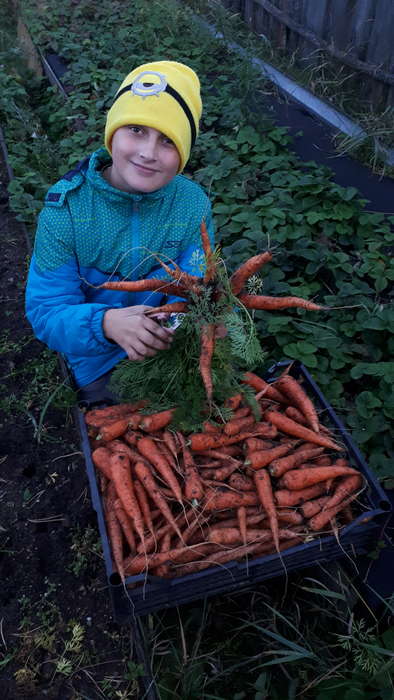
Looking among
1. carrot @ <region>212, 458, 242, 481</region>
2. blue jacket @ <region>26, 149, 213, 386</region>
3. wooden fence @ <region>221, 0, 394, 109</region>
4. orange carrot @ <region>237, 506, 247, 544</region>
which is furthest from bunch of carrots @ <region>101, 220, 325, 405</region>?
wooden fence @ <region>221, 0, 394, 109</region>

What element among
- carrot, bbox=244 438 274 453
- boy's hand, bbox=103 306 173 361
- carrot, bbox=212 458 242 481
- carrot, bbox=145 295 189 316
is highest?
carrot, bbox=145 295 189 316

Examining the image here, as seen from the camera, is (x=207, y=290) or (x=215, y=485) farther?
(x=215, y=485)

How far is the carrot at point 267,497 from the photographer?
6.03ft

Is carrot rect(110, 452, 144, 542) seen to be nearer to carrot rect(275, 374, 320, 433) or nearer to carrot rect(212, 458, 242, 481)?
carrot rect(212, 458, 242, 481)

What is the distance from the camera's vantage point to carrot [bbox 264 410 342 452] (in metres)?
2.08

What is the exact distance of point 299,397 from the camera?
86.1 inches

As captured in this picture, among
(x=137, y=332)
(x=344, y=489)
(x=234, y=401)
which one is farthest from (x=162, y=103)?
(x=344, y=489)

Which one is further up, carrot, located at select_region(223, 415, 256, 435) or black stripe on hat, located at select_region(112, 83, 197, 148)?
black stripe on hat, located at select_region(112, 83, 197, 148)

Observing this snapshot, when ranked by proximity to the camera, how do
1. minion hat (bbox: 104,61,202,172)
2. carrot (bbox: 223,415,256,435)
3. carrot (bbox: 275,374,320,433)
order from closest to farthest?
minion hat (bbox: 104,61,202,172) → carrot (bbox: 223,415,256,435) → carrot (bbox: 275,374,320,433)

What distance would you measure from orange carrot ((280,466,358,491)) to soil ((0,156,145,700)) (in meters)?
0.98

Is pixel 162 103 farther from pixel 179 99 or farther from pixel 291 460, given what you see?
pixel 291 460

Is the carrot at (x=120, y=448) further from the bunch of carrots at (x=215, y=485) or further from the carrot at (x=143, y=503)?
the carrot at (x=143, y=503)

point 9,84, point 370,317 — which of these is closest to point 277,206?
point 370,317

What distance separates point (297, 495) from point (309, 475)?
0.09 meters
